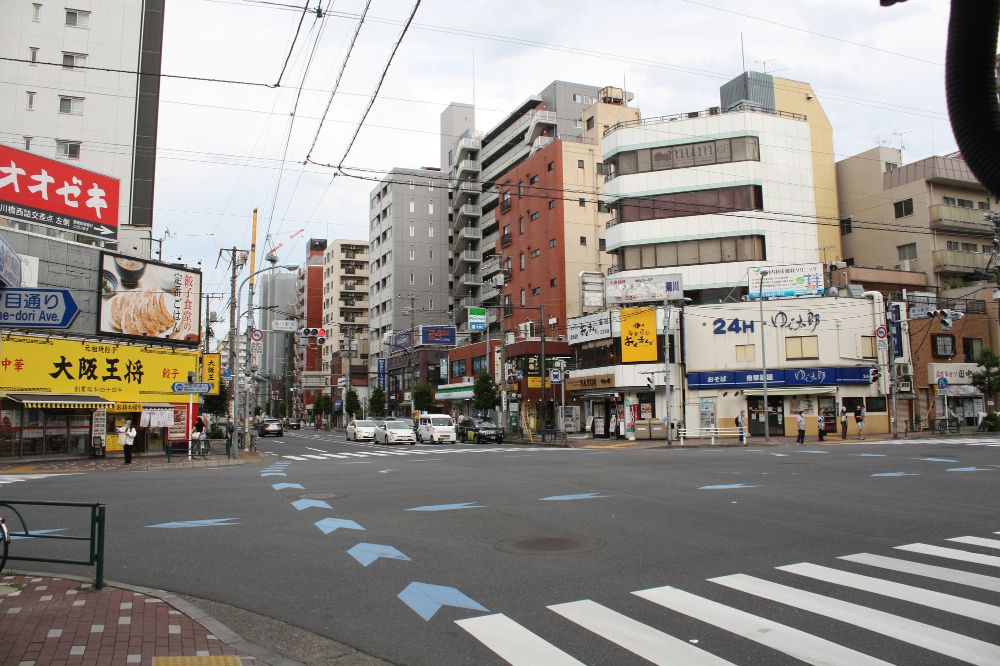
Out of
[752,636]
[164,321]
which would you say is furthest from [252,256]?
[752,636]

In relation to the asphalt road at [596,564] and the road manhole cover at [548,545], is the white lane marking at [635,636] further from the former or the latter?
the road manhole cover at [548,545]

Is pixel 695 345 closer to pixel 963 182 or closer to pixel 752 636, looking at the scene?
pixel 963 182

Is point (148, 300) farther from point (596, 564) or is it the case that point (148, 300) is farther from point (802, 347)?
point (802, 347)

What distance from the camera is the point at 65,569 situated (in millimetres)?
8719

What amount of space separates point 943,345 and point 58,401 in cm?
5049

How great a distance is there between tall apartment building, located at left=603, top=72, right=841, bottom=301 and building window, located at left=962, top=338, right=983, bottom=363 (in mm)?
11443

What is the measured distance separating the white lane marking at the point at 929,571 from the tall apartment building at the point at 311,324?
344 ft

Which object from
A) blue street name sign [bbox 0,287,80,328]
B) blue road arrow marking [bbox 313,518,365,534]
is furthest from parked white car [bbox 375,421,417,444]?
blue street name sign [bbox 0,287,80,328]

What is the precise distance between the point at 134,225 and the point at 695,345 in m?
38.6

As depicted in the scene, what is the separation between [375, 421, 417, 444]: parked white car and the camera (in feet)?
141

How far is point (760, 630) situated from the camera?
594 cm

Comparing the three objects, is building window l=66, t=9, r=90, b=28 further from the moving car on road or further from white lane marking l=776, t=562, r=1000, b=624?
white lane marking l=776, t=562, r=1000, b=624

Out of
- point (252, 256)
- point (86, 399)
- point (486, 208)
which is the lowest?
point (86, 399)

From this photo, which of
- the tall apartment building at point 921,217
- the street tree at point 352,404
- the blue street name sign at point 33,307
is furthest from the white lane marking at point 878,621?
the street tree at point 352,404
